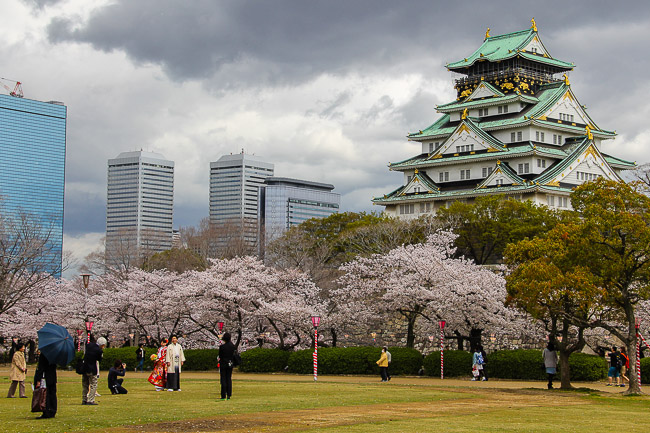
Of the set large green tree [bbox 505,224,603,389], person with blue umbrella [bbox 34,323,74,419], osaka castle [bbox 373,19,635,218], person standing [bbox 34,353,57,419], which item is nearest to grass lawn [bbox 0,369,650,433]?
person standing [bbox 34,353,57,419]

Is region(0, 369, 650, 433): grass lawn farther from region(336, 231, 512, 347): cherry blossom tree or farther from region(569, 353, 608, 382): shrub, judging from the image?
region(336, 231, 512, 347): cherry blossom tree

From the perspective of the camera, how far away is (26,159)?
196m

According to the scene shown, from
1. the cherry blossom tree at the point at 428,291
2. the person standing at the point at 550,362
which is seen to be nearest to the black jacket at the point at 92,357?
the person standing at the point at 550,362

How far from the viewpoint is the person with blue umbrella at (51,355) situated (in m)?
18.3

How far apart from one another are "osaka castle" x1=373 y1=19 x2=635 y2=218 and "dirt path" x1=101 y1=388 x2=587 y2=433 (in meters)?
48.1

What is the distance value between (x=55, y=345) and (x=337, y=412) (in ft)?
22.1

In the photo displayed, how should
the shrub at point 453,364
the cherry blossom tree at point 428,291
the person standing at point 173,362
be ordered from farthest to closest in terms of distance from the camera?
the cherry blossom tree at point 428,291
the shrub at point 453,364
the person standing at point 173,362

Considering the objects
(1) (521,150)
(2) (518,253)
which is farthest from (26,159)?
(2) (518,253)

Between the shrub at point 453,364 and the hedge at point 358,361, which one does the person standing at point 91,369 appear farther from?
the shrub at point 453,364

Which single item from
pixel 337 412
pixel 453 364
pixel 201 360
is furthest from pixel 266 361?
A: pixel 337 412

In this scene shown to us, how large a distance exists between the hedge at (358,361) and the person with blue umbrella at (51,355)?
86.9 feet

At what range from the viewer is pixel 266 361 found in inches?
1860

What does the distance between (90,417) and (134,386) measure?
1302cm

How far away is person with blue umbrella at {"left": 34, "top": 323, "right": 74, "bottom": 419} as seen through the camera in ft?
59.9
